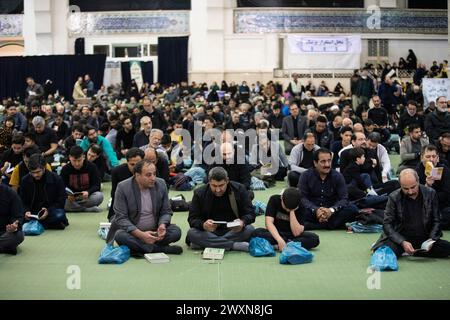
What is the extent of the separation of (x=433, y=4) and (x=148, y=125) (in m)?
20.0

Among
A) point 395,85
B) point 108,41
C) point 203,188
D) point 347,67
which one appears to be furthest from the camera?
point 108,41

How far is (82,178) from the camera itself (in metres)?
10.4

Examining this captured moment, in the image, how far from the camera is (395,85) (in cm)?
2167

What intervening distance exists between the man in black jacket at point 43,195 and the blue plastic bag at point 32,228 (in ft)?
0.23

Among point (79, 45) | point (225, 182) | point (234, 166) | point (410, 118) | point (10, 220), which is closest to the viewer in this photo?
point (225, 182)

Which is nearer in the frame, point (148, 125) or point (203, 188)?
point (203, 188)

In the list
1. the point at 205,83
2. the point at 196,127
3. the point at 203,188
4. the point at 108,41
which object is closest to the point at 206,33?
the point at 205,83

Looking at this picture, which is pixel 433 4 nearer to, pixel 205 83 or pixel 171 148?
pixel 205 83

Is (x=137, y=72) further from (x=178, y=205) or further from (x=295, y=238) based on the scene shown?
(x=295, y=238)

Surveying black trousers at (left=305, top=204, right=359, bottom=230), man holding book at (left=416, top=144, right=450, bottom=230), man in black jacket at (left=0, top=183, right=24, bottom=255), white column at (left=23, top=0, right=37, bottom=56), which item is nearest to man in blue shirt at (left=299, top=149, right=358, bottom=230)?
black trousers at (left=305, top=204, right=359, bottom=230)

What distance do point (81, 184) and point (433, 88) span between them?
11837 millimetres

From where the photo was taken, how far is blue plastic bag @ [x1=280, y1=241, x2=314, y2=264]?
294 inches

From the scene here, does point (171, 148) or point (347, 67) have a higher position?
point (347, 67)

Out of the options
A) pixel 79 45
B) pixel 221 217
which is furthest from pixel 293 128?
pixel 79 45
